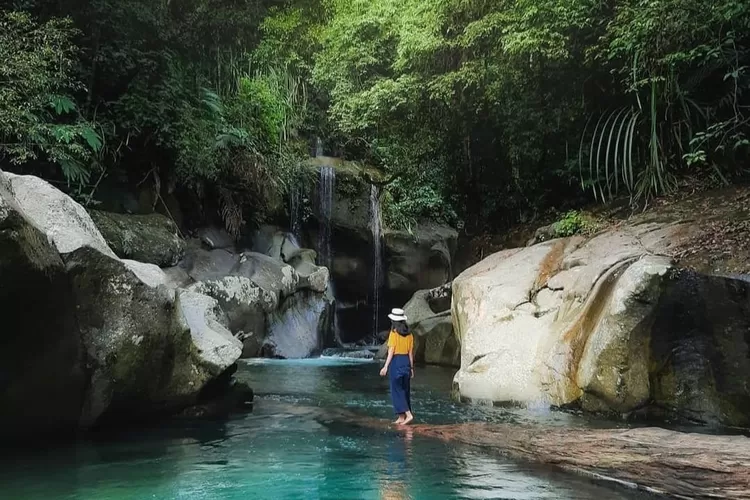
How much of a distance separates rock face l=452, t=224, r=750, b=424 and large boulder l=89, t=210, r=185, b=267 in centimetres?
786

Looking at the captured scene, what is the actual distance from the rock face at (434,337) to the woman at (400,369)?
707cm

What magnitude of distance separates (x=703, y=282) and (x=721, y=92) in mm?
7826


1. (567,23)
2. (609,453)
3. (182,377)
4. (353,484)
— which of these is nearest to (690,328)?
(609,453)

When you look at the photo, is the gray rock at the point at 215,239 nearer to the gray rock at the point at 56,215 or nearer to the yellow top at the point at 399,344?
the gray rock at the point at 56,215

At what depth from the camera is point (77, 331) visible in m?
6.56

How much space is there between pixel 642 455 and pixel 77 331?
5832 millimetres

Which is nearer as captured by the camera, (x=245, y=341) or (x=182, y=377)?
(x=182, y=377)

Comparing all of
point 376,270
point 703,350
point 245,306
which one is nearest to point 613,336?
point 703,350

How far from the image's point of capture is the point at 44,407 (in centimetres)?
661

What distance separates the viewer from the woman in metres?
7.77

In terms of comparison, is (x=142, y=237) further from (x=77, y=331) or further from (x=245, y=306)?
(x=77, y=331)

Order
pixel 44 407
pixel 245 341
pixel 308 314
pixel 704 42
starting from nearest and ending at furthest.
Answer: pixel 44 407 → pixel 704 42 → pixel 245 341 → pixel 308 314

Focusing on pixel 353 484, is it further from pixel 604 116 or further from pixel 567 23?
pixel 604 116

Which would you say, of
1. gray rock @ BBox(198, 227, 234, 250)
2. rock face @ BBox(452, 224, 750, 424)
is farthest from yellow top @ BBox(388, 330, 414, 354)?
gray rock @ BBox(198, 227, 234, 250)
